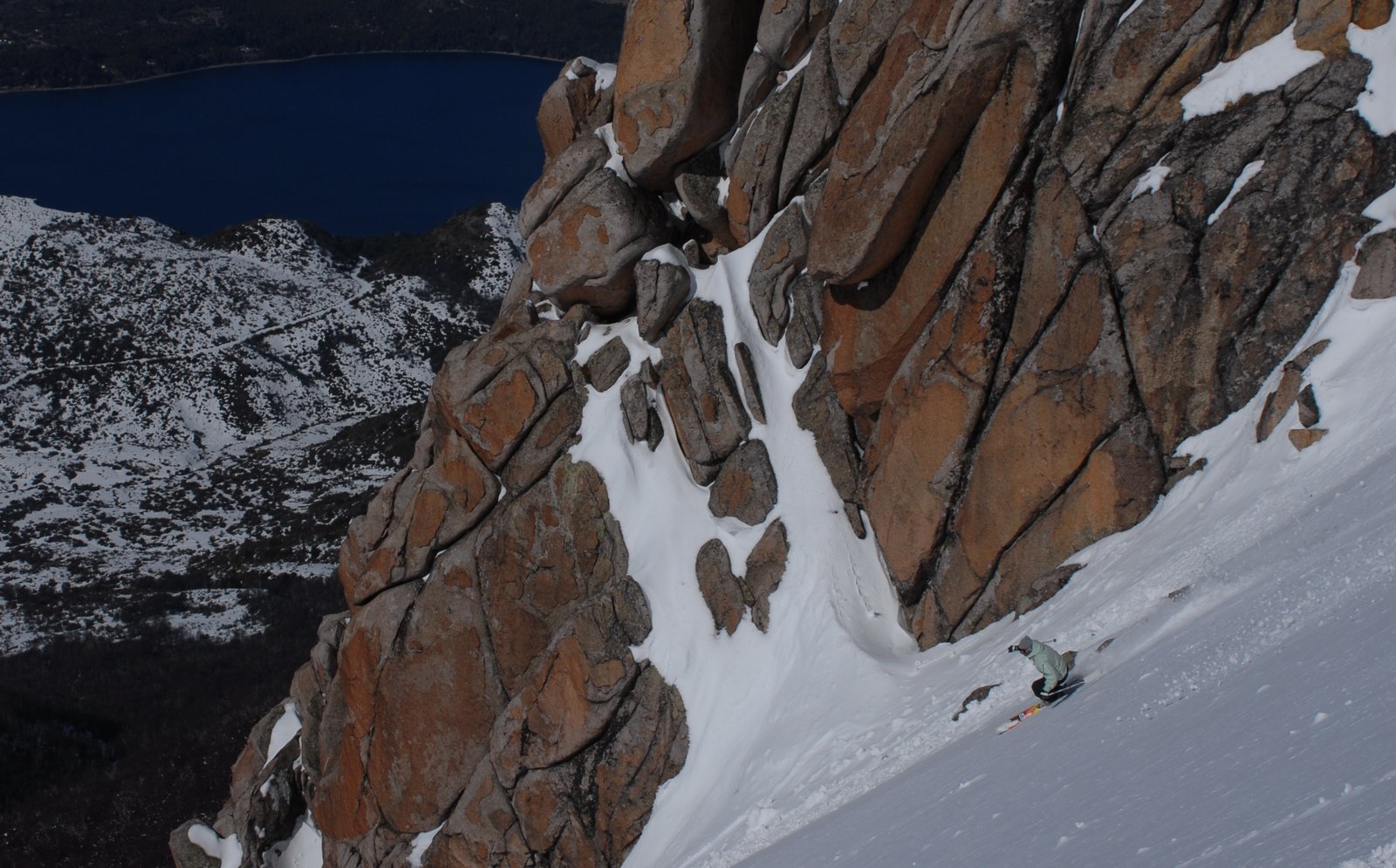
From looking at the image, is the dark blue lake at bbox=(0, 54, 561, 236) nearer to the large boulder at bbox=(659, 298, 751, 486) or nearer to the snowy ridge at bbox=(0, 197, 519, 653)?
the snowy ridge at bbox=(0, 197, 519, 653)

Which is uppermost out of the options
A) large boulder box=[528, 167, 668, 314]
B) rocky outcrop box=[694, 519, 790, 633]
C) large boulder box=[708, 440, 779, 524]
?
large boulder box=[528, 167, 668, 314]

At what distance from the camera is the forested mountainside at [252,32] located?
151125mm

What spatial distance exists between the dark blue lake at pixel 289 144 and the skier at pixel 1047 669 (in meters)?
109

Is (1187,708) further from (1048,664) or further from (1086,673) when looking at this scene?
(1086,673)

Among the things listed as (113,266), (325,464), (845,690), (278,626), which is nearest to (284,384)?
(325,464)

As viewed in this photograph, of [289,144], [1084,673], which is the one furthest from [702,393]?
[289,144]

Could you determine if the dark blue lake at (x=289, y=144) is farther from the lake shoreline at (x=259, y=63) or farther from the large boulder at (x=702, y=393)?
the large boulder at (x=702, y=393)

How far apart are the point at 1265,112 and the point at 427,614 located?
15.7 m

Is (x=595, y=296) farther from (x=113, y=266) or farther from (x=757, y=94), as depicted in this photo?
(x=113, y=266)

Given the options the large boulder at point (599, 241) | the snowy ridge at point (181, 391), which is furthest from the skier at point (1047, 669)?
the snowy ridge at point (181, 391)

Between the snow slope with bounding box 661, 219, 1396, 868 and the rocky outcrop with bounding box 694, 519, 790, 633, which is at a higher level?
the rocky outcrop with bounding box 694, 519, 790, 633

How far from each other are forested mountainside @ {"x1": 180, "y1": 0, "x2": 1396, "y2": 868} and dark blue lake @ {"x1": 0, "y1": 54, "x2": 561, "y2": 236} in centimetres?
9749

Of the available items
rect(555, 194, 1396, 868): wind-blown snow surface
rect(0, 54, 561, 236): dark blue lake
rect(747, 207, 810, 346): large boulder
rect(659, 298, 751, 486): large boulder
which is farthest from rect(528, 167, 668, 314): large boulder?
rect(0, 54, 561, 236): dark blue lake

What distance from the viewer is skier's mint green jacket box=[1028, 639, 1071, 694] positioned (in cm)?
1112
